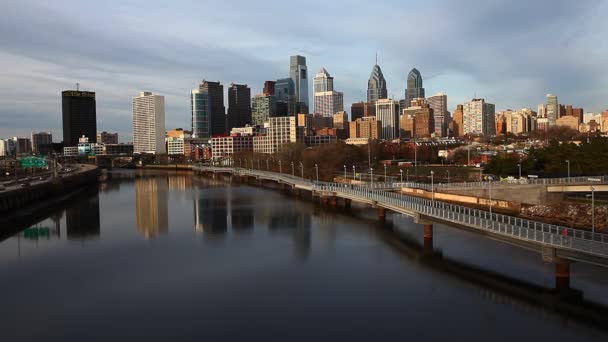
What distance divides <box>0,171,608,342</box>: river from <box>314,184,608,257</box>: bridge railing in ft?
6.47

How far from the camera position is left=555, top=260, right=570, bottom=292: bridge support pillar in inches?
870

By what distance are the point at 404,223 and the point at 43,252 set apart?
26624 mm

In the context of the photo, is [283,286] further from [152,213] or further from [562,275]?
[152,213]

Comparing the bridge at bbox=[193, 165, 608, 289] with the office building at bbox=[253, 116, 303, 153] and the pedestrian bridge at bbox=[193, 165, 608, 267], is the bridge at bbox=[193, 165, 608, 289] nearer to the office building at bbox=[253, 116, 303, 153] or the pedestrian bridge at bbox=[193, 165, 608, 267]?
the pedestrian bridge at bbox=[193, 165, 608, 267]

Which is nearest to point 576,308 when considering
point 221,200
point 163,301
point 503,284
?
point 503,284

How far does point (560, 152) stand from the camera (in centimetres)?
5300

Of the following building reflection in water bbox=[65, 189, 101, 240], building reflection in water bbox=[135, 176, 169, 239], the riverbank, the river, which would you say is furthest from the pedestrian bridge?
the riverbank

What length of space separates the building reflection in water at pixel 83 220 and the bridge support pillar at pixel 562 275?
32.1 metres

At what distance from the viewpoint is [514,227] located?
80.6ft

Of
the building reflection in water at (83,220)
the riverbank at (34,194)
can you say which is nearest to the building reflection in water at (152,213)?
the building reflection in water at (83,220)

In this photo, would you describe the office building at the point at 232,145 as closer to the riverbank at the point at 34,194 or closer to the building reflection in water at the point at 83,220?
the riverbank at the point at 34,194

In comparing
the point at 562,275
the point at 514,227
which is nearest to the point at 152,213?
the point at 514,227

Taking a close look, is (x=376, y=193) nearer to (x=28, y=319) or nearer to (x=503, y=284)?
(x=503, y=284)

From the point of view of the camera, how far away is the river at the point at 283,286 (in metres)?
19.1
